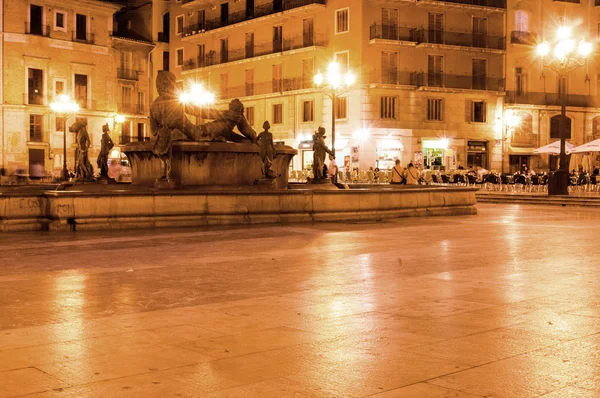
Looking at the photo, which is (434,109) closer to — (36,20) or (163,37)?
(36,20)

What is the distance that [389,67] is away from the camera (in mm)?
45156

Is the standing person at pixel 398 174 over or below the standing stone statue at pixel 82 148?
below

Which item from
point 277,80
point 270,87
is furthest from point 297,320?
point 270,87

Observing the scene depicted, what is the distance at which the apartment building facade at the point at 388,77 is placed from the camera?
147 feet

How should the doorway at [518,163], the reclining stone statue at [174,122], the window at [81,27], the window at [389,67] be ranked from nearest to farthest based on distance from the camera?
1. the reclining stone statue at [174,122]
2. the window at [389,67]
3. the doorway at [518,163]
4. the window at [81,27]

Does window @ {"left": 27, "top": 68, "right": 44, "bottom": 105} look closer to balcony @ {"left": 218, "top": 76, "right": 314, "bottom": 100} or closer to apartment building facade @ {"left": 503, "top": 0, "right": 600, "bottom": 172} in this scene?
balcony @ {"left": 218, "top": 76, "right": 314, "bottom": 100}

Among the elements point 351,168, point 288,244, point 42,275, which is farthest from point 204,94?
point 42,275

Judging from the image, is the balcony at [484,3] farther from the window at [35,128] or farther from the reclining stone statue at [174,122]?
the reclining stone statue at [174,122]

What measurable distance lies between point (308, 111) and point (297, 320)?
4206cm

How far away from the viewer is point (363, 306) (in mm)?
7117

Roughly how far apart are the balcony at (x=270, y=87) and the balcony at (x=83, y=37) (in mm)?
9016

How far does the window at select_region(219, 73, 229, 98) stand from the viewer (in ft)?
179

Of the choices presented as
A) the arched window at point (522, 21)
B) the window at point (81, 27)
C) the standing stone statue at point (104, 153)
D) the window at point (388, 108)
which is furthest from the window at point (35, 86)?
the arched window at point (522, 21)

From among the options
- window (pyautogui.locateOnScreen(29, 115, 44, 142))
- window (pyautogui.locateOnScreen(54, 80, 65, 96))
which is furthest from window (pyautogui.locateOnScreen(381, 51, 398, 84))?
window (pyautogui.locateOnScreen(29, 115, 44, 142))
